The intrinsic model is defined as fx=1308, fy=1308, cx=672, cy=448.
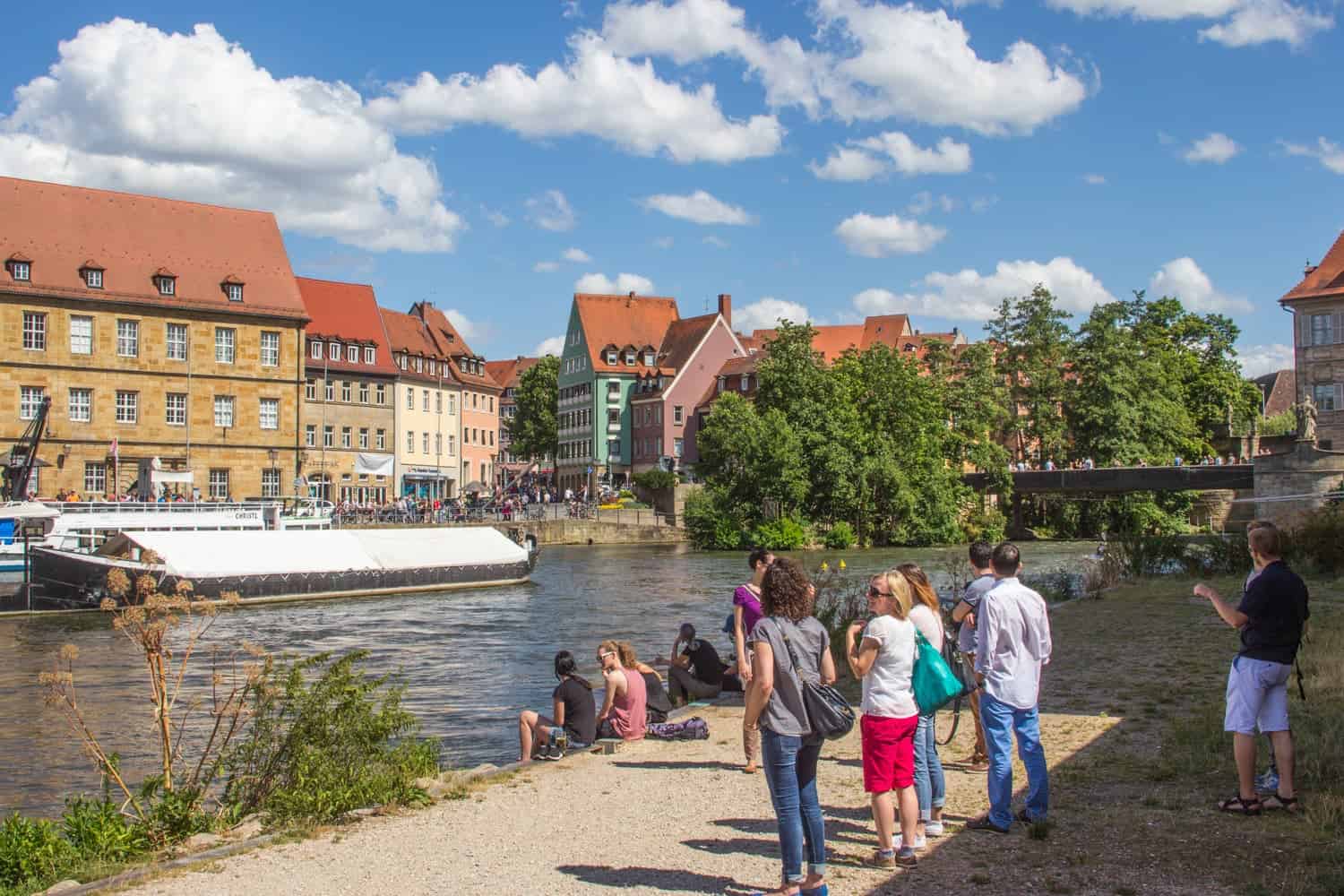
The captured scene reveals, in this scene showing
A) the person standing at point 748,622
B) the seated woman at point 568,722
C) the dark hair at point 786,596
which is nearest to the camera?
the dark hair at point 786,596

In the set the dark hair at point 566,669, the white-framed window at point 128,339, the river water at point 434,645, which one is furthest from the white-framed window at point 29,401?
the dark hair at point 566,669

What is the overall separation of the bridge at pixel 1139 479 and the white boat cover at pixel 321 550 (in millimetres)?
33700

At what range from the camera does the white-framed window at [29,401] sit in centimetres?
5494

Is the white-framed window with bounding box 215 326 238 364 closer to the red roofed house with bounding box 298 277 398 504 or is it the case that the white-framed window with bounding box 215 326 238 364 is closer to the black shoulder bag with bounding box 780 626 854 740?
the red roofed house with bounding box 298 277 398 504

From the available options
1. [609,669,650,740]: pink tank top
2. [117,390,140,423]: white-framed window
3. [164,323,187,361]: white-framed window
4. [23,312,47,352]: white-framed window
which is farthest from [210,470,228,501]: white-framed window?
[609,669,650,740]: pink tank top

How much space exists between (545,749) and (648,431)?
292 feet

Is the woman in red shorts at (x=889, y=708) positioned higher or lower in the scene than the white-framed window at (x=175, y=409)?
lower

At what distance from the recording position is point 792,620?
7.06 m

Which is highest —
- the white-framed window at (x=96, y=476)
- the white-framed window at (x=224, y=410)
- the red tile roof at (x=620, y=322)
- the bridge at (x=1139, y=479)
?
the red tile roof at (x=620, y=322)

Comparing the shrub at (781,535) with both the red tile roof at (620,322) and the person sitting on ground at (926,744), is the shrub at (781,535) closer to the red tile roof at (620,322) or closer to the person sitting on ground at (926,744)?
the red tile roof at (620,322)

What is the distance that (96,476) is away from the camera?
56250 mm

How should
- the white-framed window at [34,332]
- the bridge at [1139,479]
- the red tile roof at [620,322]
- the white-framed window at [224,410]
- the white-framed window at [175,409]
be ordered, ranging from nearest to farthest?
the white-framed window at [34,332] < the white-framed window at [175,409] < the white-framed window at [224,410] < the bridge at [1139,479] < the red tile roof at [620,322]

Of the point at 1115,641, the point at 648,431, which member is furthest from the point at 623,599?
the point at 648,431

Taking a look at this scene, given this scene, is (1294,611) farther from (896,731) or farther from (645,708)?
(645,708)
